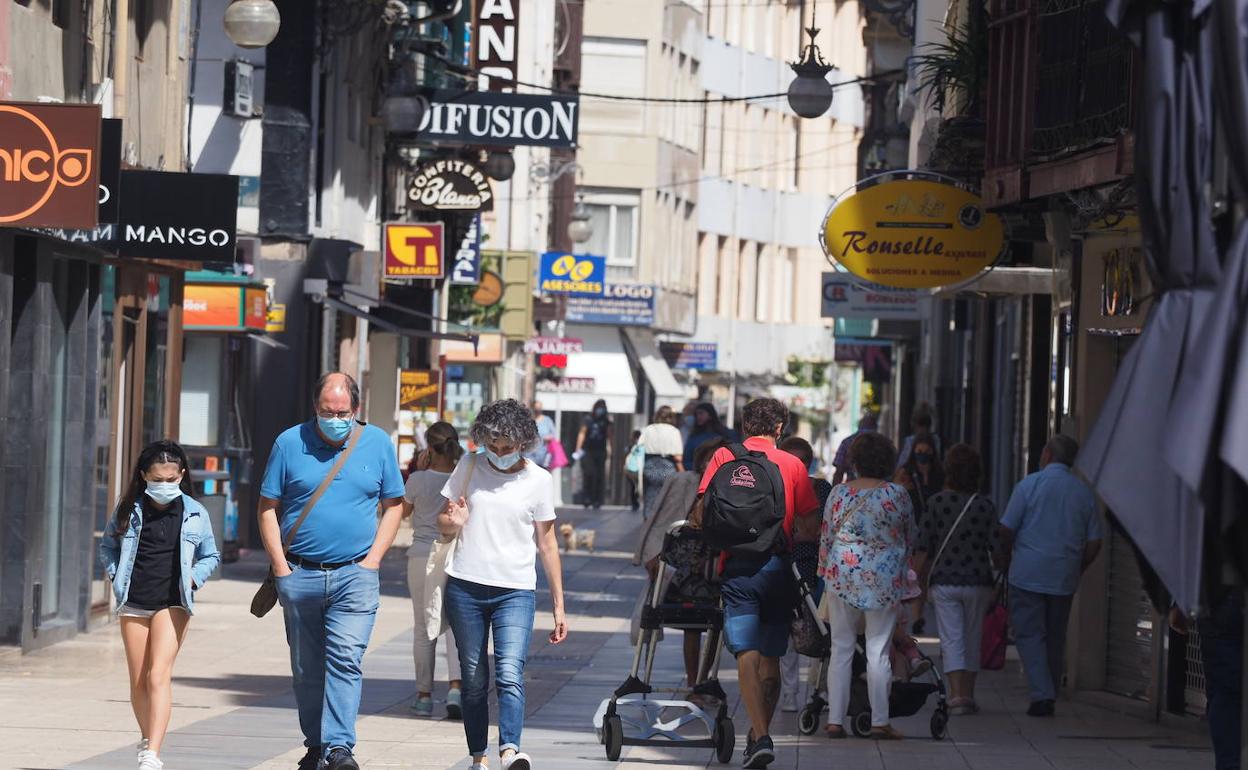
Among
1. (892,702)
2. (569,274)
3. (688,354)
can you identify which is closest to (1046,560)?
(892,702)

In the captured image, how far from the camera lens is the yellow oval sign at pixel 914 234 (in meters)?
18.9

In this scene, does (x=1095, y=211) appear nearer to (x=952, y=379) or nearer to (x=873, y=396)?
(x=952, y=379)

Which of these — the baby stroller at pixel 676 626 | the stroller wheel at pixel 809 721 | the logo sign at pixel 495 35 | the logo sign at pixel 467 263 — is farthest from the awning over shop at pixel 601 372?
the baby stroller at pixel 676 626

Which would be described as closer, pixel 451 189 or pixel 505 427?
pixel 505 427

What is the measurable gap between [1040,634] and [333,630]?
6.30 meters

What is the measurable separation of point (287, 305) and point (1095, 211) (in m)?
16.5

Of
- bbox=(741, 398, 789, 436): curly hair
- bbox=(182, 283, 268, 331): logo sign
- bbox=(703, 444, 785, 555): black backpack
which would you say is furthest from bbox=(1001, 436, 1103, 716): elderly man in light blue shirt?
bbox=(182, 283, 268, 331): logo sign

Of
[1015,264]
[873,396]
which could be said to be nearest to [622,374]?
[873,396]

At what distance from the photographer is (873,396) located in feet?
201

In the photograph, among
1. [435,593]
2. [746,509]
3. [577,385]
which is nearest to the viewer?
[746,509]

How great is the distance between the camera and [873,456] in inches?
535

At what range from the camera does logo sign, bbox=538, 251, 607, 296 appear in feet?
175

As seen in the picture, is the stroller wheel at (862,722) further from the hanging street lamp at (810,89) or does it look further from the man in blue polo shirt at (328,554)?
the hanging street lamp at (810,89)

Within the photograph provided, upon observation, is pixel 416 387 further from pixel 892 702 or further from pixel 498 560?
pixel 498 560
